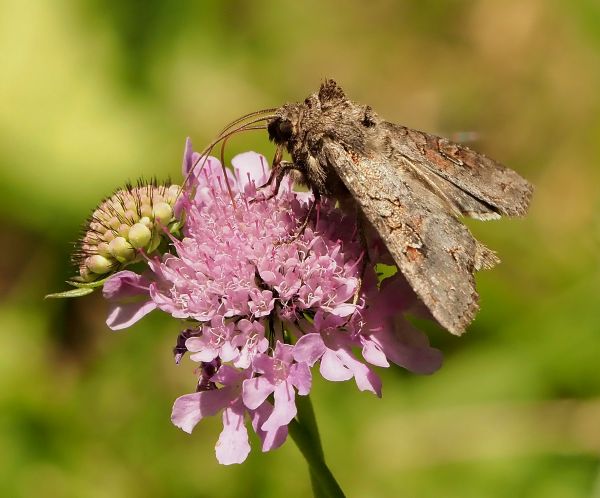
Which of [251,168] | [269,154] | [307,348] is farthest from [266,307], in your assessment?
[269,154]

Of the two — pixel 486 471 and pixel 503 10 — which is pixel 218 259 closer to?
pixel 486 471

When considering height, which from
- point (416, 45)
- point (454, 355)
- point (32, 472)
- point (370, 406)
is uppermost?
point (416, 45)

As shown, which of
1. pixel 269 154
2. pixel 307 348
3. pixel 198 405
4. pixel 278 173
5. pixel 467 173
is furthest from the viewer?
pixel 269 154

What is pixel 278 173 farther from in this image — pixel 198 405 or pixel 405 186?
pixel 198 405

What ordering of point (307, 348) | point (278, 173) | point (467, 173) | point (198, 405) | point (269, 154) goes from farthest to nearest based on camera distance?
point (269, 154) < point (467, 173) < point (278, 173) < point (198, 405) < point (307, 348)

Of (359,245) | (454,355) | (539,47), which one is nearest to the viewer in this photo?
(359,245)

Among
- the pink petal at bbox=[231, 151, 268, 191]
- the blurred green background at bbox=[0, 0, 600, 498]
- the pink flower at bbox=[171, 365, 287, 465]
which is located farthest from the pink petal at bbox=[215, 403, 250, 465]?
the blurred green background at bbox=[0, 0, 600, 498]

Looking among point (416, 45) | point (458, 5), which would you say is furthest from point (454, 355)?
point (458, 5)
